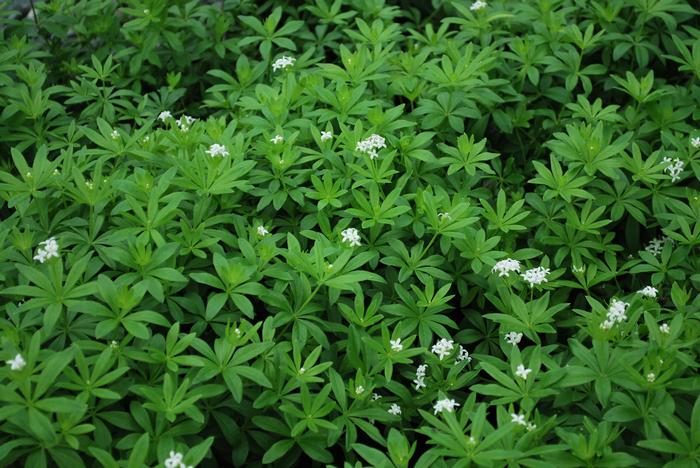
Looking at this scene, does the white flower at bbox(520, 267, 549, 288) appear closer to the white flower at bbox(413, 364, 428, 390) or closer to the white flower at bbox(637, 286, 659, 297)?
the white flower at bbox(637, 286, 659, 297)

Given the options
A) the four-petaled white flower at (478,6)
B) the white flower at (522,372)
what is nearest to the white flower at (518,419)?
the white flower at (522,372)

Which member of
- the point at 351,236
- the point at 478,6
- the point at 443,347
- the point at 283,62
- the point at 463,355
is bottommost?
the point at 463,355

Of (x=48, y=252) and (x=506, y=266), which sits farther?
(x=506, y=266)

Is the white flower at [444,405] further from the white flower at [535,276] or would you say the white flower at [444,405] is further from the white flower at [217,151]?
the white flower at [217,151]

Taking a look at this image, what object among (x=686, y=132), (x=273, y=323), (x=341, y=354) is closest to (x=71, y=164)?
(x=273, y=323)

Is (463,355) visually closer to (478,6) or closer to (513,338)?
(513,338)

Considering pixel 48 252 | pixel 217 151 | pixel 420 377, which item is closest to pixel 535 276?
pixel 420 377

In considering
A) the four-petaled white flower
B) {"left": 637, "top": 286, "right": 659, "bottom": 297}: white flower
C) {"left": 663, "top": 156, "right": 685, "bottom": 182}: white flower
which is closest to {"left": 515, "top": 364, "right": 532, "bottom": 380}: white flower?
{"left": 637, "top": 286, "right": 659, "bottom": 297}: white flower
